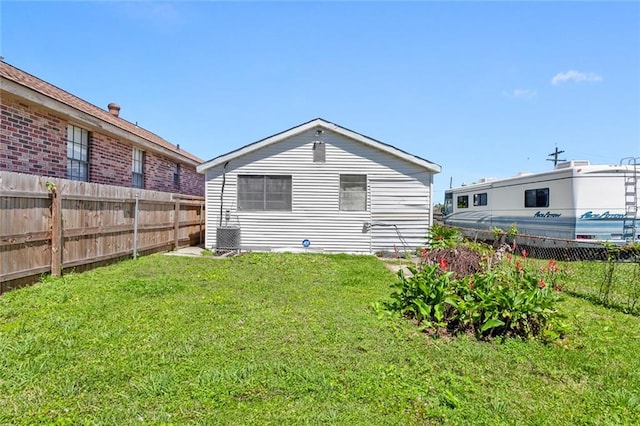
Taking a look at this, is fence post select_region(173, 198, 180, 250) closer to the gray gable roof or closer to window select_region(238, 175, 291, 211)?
the gray gable roof

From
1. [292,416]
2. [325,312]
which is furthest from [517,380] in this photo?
[325,312]

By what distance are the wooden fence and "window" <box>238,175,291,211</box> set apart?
7.60ft

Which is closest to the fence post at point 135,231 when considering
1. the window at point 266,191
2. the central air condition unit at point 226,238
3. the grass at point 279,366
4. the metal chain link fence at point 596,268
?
the central air condition unit at point 226,238

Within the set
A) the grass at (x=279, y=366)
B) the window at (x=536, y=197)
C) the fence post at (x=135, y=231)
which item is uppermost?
the window at (x=536, y=197)

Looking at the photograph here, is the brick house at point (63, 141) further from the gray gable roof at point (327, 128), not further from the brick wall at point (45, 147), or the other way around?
the gray gable roof at point (327, 128)

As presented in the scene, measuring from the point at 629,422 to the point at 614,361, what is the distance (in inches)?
51.2

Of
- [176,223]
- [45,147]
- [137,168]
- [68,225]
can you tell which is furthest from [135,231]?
[137,168]

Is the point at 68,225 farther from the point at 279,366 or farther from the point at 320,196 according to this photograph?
the point at 320,196

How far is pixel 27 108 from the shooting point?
741 centimetres

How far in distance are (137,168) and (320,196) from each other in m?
6.18

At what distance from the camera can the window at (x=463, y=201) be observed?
1759cm

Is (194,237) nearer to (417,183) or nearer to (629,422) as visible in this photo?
(417,183)

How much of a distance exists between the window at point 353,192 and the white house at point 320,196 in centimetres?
3

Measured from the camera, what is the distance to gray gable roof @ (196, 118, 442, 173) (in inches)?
437
